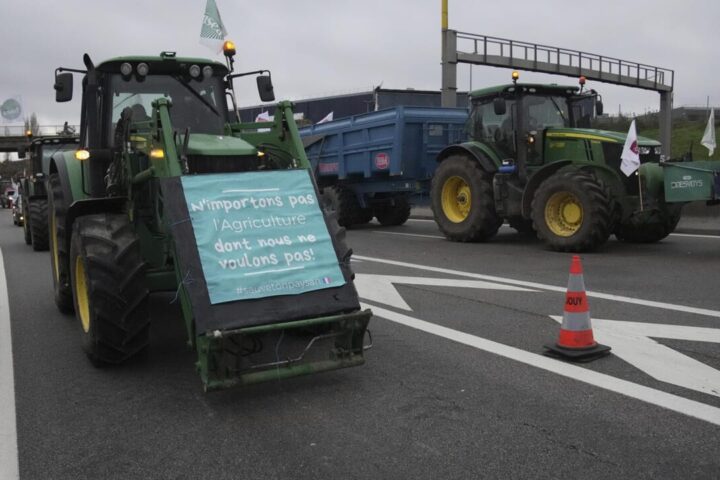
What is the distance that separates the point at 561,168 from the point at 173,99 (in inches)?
270

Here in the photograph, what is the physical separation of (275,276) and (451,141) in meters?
10.6

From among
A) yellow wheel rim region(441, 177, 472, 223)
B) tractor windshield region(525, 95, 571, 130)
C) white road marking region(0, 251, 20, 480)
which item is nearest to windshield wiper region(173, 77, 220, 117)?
white road marking region(0, 251, 20, 480)

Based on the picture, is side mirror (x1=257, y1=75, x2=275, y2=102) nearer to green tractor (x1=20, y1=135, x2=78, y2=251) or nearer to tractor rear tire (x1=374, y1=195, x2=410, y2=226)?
green tractor (x1=20, y1=135, x2=78, y2=251)

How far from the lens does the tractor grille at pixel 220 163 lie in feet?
16.5

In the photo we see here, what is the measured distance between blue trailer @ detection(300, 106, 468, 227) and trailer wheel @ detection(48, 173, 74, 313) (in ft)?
26.0

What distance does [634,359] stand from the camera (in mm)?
4891

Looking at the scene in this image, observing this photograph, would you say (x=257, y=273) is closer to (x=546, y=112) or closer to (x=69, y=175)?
(x=69, y=175)

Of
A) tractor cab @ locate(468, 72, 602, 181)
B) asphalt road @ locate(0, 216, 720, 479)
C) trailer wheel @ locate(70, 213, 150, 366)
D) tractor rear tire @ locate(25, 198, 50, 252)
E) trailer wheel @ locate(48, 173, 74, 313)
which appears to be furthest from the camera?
tractor rear tire @ locate(25, 198, 50, 252)

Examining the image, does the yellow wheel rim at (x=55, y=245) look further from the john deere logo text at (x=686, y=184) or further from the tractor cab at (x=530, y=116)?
the john deere logo text at (x=686, y=184)

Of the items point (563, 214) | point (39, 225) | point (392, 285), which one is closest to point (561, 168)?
point (563, 214)

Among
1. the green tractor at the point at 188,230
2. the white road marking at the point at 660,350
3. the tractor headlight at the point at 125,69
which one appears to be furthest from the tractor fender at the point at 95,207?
the white road marking at the point at 660,350

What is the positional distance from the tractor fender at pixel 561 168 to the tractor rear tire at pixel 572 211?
18 cm

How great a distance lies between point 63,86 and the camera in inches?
234

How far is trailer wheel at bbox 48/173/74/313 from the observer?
20.4 feet
